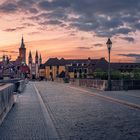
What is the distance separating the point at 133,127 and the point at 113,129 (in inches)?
32.8

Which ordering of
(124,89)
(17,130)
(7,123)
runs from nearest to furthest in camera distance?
(17,130)
(7,123)
(124,89)

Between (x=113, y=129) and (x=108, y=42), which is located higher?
(x=108, y=42)

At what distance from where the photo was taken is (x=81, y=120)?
17.5 metres

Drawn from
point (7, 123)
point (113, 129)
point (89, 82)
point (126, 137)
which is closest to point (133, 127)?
point (113, 129)

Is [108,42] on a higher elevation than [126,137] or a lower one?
higher

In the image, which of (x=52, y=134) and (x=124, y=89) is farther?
(x=124, y=89)

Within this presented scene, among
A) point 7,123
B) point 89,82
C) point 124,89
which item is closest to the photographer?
point 7,123

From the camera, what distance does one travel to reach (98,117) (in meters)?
18.7

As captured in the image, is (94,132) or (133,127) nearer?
(94,132)

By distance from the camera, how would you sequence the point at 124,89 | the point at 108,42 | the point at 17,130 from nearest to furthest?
the point at 17,130 < the point at 108,42 < the point at 124,89

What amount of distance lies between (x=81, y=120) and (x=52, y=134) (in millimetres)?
4210

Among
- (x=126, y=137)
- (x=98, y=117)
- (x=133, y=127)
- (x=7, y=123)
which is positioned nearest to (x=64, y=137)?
(x=126, y=137)

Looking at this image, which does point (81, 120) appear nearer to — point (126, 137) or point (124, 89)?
point (126, 137)

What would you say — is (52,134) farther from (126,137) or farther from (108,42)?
(108,42)
